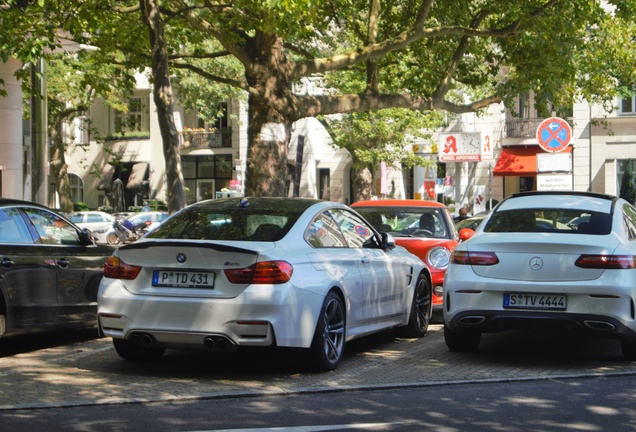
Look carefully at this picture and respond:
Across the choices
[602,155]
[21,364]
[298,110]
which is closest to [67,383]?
[21,364]

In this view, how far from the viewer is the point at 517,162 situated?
48.2 metres

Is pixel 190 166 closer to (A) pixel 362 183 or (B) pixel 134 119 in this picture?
(B) pixel 134 119

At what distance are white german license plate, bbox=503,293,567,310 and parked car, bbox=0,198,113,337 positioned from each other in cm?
436

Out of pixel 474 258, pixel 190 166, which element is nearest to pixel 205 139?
pixel 190 166

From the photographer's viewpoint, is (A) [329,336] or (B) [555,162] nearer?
(A) [329,336]

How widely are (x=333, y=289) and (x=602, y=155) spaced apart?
39816 mm

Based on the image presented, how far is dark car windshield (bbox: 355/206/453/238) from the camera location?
13164 millimetres

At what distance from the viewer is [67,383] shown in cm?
798

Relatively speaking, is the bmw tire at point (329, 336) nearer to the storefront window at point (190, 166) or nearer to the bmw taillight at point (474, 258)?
the bmw taillight at point (474, 258)

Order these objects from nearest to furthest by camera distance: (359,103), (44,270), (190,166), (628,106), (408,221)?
1. (44,270)
2. (408,221)
3. (359,103)
4. (628,106)
5. (190,166)

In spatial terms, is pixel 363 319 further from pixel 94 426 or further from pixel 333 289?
pixel 94 426

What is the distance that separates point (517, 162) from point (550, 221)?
129ft

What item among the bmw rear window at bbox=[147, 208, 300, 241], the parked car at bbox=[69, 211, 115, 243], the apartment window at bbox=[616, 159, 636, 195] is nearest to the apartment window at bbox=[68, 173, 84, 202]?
the parked car at bbox=[69, 211, 115, 243]

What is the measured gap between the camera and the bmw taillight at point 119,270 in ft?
27.1
